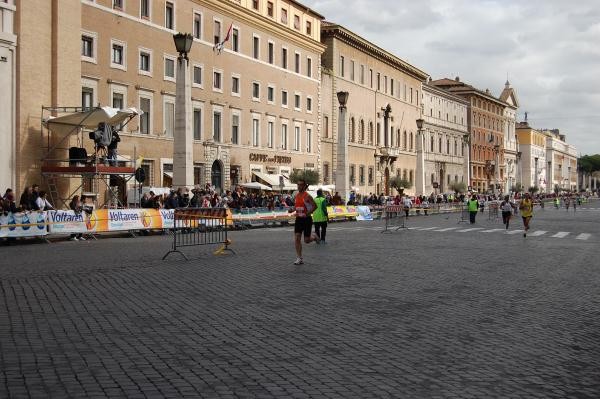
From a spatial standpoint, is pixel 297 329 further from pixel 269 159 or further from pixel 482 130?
pixel 482 130

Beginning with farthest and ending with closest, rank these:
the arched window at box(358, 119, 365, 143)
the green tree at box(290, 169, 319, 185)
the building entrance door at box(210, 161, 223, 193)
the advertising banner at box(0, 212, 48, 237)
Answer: the arched window at box(358, 119, 365, 143) → the green tree at box(290, 169, 319, 185) → the building entrance door at box(210, 161, 223, 193) → the advertising banner at box(0, 212, 48, 237)

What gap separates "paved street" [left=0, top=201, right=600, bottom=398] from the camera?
6.54 meters

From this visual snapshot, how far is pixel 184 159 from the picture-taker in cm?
2986

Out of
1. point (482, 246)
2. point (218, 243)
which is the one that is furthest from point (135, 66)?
point (482, 246)

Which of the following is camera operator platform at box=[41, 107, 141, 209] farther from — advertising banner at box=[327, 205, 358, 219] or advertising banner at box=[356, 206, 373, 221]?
advertising banner at box=[356, 206, 373, 221]

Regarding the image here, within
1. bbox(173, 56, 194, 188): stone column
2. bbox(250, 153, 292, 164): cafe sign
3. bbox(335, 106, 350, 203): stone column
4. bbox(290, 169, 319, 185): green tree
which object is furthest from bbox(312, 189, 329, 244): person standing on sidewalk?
Answer: bbox(250, 153, 292, 164): cafe sign

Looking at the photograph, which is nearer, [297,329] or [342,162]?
[297,329]

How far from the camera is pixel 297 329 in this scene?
8.95m

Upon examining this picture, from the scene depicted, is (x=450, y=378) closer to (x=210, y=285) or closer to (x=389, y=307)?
(x=389, y=307)

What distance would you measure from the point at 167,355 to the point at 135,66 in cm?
3592

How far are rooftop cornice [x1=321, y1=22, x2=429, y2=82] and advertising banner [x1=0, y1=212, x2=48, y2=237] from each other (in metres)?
47.0

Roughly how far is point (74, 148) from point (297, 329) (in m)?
25.1

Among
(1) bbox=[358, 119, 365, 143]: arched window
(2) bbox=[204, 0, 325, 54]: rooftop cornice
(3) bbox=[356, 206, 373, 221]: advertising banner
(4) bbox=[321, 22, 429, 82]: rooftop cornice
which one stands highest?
(4) bbox=[321, 22, 429, 82]: rooftop cornice

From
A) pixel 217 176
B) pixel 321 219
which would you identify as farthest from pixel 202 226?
pixel 217 176
